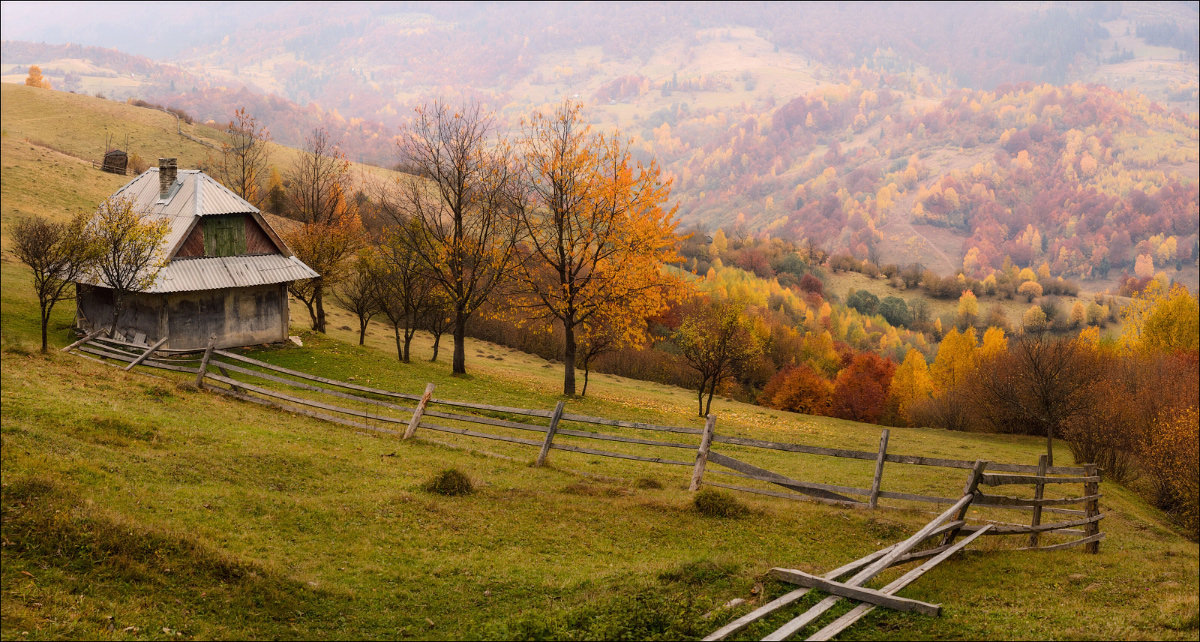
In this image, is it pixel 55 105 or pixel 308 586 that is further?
pixel 55 105

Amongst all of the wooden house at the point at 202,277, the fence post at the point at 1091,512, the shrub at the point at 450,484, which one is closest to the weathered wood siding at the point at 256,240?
the wooden house at the point at 202,277

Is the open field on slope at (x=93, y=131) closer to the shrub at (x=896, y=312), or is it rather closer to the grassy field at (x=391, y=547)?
the grassy field at (x=391, y=547)

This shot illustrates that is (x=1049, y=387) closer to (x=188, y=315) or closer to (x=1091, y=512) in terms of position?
(x=1091, y=512)

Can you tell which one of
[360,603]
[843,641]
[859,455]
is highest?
[859,455]

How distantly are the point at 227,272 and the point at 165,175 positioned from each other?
641 centimetres

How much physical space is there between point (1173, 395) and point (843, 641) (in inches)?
1810

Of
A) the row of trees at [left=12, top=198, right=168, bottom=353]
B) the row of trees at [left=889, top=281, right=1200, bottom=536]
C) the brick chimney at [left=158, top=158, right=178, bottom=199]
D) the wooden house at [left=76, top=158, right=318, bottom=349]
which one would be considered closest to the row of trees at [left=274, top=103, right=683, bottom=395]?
the wooden house at [left=76, top=158, right=318, bottom=349]

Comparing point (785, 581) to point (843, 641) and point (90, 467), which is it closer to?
point (843, 641)

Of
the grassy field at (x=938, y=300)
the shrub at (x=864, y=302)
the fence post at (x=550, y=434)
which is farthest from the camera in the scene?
the grassy field at (x=938, y=300)

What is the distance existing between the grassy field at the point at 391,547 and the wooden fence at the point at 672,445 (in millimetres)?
637

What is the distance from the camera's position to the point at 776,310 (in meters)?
130

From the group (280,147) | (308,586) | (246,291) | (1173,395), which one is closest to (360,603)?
(308,586)

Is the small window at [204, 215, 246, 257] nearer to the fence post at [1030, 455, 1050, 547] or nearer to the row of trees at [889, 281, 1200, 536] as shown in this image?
the fence post at [1030, 455, 1050, 547]

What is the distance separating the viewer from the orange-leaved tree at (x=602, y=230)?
39.7 meters
